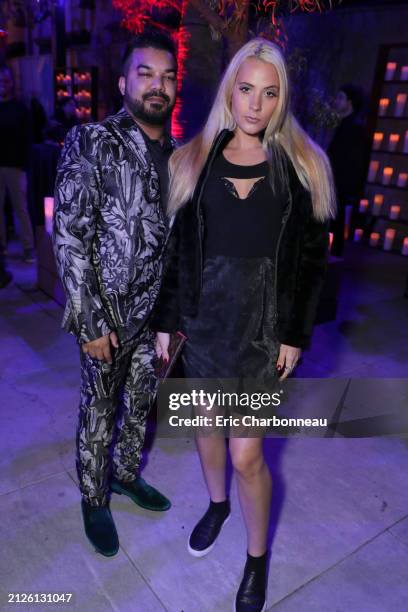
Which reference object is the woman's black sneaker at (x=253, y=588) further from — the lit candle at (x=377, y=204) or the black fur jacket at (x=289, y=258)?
the lit candle at (x=377, y=204)

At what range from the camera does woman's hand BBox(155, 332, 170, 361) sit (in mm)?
1843

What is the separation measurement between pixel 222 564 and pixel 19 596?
750mm

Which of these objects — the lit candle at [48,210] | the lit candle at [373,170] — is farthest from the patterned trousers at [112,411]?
the lit candle at [373,170]

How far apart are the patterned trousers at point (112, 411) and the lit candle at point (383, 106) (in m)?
6.42

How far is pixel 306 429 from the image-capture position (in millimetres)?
2896

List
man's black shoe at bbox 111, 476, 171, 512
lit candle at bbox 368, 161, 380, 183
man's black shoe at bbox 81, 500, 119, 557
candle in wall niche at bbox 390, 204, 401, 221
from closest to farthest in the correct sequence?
1. man's black shoe at bbox 81, 500, 119, 557
2. man's black shoe at bbox 111, 476, 171, 512
3. candle in wall niche at bbox 390, 204, 401, 221
4. lit candle at bbox 368, 161, 380, 183

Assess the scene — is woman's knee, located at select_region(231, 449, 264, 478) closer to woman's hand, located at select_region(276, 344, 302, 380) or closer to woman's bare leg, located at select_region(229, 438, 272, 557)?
woman's bare leg, located at select_region(229, 438, 272, 557)

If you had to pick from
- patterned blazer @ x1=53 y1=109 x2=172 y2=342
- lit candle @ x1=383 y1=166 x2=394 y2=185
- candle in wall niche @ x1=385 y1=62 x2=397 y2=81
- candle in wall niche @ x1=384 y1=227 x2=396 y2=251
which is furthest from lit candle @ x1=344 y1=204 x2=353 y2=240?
patterned blazer @ x1=53 y1=109 x2=172 y2=342

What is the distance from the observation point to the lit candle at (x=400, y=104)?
22.3 ft

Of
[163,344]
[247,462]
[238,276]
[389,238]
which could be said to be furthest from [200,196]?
[389,238]

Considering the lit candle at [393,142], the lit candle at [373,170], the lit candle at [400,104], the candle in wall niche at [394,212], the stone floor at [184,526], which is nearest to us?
the stone floor at [184,526]

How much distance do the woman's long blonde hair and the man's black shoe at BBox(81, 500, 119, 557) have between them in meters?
1.29

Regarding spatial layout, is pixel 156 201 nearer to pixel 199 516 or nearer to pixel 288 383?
pixel 199 516

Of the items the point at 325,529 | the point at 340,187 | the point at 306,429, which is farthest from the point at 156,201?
the point at 340,187
